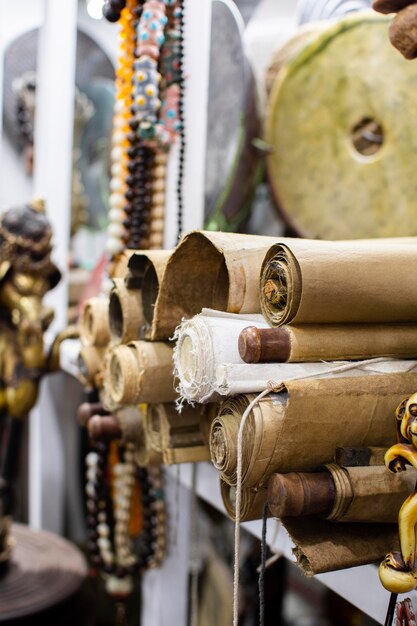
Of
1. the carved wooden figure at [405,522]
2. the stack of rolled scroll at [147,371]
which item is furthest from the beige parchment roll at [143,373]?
the carved wooden figure at [405,522]

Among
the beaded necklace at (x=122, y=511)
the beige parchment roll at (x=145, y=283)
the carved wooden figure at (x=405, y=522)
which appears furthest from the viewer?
the beaded necklace at (x=122, y=511)

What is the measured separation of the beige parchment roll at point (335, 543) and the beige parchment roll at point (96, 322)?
0.37 m

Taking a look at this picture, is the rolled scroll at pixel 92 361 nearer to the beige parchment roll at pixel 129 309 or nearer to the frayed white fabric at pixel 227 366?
the beige parchment roll at pixel 129 309

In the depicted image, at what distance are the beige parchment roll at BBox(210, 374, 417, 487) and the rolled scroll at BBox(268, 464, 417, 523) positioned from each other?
14mm

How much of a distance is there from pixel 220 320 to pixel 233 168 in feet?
1.88

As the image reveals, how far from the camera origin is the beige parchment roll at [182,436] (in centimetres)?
61

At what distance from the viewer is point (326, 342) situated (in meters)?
0.45

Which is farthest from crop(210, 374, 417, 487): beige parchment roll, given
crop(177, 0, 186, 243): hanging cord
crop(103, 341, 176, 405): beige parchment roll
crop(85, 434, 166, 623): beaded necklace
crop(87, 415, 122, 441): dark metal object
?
crop(85, 434, 166, 623): beaded necklace

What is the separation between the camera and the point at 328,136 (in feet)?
2.96

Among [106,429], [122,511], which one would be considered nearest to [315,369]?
[106,429]

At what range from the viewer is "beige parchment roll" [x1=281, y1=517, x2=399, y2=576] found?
425mm

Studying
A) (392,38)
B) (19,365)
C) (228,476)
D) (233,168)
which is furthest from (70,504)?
(392,38)

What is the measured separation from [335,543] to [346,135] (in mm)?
607

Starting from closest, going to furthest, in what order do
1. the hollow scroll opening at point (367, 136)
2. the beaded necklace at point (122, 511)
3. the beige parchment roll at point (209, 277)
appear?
1. the beige parchment roll at point (209, 277)
2. the hollow scroll opening at point (367, 136)
3. the beaded necklace at point (122, 511)
